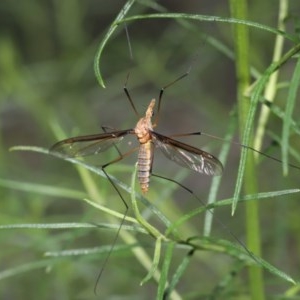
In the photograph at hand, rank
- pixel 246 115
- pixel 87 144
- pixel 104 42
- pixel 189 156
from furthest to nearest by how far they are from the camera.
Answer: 1. pixel 87 144
2. pixel 189 156
3. pixel 246 115
4. pixel 104 42

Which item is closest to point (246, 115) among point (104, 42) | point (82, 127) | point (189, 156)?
point (189, 156)

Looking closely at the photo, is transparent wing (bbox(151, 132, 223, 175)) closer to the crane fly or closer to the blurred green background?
the crane fly

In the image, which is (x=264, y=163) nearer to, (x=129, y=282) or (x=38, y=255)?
(x=129, y=282)

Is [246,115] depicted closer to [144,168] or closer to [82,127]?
[144,168]

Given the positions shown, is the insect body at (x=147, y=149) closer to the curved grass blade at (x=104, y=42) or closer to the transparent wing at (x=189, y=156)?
the transparent wing at (x=189, y=156)

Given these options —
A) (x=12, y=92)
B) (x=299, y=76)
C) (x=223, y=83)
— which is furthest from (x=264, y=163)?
(x=223, y=83)

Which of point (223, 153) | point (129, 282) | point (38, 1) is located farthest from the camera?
point (38, 1)
